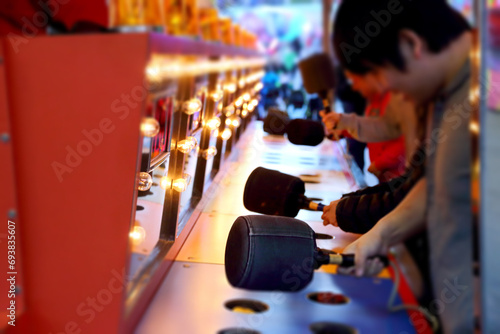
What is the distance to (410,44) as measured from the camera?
2.82 ft

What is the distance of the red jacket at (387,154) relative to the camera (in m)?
0.96

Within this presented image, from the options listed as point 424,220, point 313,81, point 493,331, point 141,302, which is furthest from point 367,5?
point 313,81

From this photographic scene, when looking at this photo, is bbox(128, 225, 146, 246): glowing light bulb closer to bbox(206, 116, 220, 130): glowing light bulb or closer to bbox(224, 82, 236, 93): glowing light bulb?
bbox(206, 116, 220, 130): glowing light bulb

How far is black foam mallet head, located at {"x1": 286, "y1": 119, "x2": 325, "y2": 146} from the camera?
2297 mm

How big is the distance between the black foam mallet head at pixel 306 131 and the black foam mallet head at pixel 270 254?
106 centimetres

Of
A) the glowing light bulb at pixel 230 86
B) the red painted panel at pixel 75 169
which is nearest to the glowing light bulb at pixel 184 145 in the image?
the red painted panel at pixel 75 169

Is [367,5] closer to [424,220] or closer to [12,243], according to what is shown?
[424,220]

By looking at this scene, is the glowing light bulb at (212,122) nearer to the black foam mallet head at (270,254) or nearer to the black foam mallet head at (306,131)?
the black foam mallet head at (306,131)

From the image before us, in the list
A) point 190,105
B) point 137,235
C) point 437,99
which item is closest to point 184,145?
point 190,105

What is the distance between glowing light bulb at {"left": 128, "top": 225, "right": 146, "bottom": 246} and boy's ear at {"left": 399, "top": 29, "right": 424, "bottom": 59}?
60cm

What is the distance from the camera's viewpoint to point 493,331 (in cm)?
89

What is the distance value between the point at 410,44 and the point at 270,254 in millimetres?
539

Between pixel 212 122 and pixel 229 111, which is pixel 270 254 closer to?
pixel 212 122

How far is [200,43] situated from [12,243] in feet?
2.11
